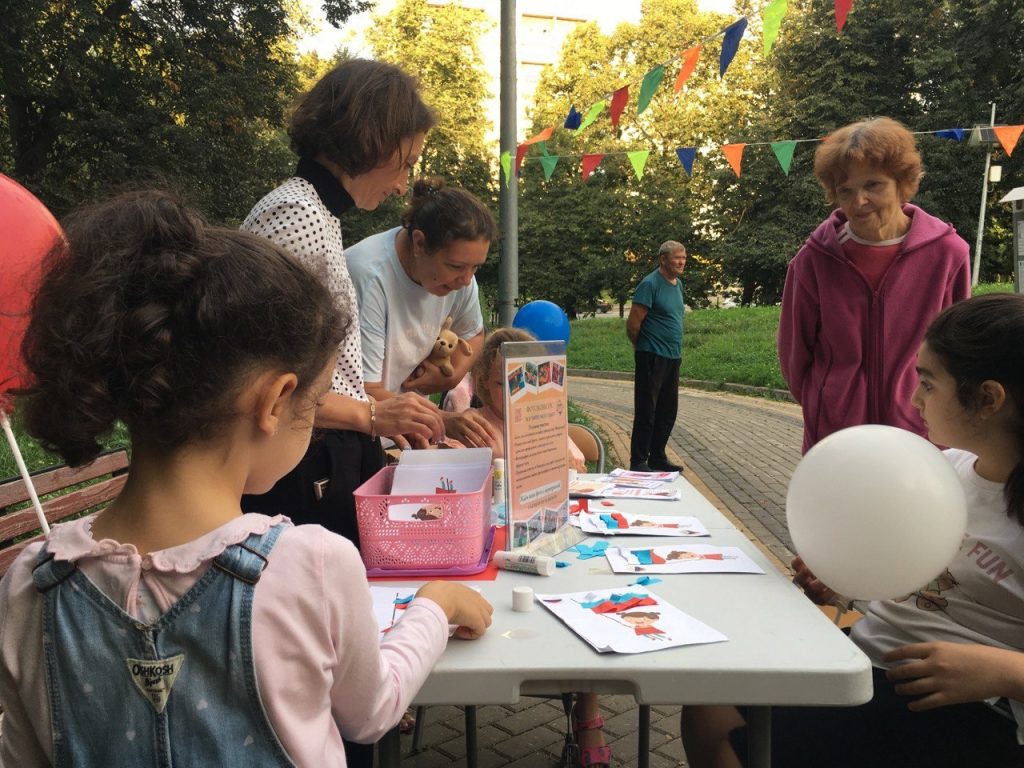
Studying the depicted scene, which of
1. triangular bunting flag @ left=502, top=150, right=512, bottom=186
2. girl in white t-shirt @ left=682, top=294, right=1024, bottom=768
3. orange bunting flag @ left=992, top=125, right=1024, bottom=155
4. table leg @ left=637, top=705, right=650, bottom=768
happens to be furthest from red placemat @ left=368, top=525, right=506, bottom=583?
orange bunting flag @ left=992, top=125, right=1024, bottom=155

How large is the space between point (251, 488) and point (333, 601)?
0.25 m

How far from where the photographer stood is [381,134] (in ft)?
6.97

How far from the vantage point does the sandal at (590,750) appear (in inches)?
104

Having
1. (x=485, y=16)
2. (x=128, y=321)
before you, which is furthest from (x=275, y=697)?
(x=485, y=16)

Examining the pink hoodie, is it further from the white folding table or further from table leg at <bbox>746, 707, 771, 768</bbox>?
table leg at <bbox>746, 707, 771, 768</bbox>

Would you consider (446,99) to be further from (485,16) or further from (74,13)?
(74,13)

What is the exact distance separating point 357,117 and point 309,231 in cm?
34

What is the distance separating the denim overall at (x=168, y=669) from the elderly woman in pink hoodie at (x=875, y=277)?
8.75 ft

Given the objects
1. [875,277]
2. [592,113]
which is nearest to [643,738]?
[875,277]

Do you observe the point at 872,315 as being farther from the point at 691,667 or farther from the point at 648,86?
the point at 648,86

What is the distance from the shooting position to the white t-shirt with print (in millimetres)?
2611

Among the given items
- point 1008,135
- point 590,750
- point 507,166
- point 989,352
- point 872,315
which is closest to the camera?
point 989,352

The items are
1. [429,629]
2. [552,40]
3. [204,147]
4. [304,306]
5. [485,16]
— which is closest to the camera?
[304,306]

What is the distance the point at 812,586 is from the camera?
1933 mm
